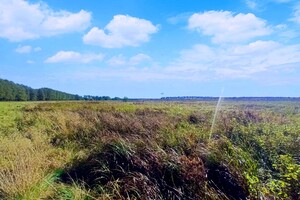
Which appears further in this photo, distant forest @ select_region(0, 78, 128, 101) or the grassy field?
distant forest @ select_region(0, 78, 128, 101)

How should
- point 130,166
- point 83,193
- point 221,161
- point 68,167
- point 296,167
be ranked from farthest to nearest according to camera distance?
point 68,167
point 130,166
point 221,161
point 83,193
point 296,167

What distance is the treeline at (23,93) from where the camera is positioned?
10121cm

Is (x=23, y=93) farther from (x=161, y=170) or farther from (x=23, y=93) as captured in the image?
(x=161, y=170)

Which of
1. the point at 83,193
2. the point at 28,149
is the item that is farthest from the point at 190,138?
the point at 28,149

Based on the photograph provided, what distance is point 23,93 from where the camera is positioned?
111812 mm

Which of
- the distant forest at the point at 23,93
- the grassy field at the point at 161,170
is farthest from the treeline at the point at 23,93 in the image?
the grassy field at the point at 161,170

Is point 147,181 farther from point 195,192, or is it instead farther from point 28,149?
point 28,149

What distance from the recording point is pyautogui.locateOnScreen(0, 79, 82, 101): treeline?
101 meters

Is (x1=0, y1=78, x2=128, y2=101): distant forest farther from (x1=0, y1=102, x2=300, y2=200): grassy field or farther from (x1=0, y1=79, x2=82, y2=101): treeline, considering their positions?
(x1=0, y1=102, x2=300, y2=200): grassy field

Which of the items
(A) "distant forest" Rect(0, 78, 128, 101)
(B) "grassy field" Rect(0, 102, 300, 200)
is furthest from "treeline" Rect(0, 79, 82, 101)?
(B) "grassy field" Rect(0, 102, 300, 200)

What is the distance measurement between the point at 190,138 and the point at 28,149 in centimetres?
442

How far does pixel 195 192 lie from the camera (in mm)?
5352

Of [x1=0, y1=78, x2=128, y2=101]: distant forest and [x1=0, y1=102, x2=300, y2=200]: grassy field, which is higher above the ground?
[x1=0, y1=78, x2=128, y2=101]: distant forest

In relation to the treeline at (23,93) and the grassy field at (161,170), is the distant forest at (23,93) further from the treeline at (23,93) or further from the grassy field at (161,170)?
the grassy field at (161,170)
